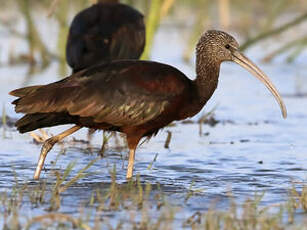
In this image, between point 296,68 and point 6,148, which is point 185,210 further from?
point 296,68

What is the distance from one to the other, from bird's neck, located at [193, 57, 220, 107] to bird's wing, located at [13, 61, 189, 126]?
0.63 ft

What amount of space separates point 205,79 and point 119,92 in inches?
25.6

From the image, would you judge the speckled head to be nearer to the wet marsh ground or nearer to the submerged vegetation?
the wet marsh ground

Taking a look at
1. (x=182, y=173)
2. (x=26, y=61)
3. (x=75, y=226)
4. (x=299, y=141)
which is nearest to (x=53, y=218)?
(x=75, y=226)

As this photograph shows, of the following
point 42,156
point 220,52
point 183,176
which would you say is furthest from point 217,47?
point 42,156

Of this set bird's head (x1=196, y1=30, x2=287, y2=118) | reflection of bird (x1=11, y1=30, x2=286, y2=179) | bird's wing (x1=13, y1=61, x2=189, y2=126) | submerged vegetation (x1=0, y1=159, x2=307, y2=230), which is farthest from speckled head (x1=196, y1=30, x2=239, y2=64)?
submerged vegetation (x1=0, y1=159, x2=307, y2=230)

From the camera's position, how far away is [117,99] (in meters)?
6.10

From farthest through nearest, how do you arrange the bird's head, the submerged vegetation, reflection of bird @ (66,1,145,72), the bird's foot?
reflection of bird @ (66,1,145,72)
the bird's head
the bird's foot
the submerged vegetation

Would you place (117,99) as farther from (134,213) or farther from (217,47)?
(134,213)

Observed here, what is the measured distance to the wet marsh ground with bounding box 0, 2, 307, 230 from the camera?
4.92 metres

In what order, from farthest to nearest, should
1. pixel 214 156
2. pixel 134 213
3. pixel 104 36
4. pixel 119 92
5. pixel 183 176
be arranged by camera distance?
pixel 104 36, pixel 214 156, pixel 183 176, pixel 119 92, pixel 134 213

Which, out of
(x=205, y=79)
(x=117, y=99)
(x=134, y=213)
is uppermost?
(x=205, y=79)

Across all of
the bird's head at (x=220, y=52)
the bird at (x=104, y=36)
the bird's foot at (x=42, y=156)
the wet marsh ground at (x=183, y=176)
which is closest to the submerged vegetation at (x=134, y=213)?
the wet marsh ground at (x=183, y=176)

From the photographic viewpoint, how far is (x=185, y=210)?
5.38 metres
